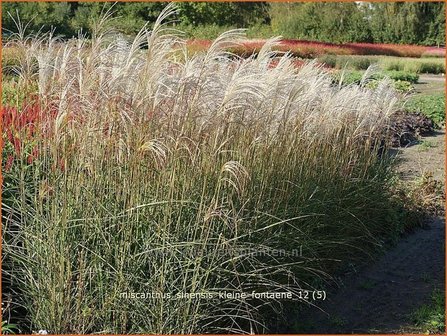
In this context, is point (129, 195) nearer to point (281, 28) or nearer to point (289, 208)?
point (289, 208)

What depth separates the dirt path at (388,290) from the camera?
164 inches

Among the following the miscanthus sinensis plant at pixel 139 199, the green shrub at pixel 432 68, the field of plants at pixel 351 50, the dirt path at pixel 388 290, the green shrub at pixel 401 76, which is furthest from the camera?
the green shrub at pixel 432 68

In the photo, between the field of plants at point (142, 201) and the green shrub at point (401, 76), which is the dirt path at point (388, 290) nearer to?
the field of plants at point (142, 201)

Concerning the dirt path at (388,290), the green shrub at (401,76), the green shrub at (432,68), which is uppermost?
the dirt path at (388,290)

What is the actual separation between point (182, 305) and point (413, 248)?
A: 10.1 ft

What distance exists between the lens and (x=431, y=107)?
494 inches

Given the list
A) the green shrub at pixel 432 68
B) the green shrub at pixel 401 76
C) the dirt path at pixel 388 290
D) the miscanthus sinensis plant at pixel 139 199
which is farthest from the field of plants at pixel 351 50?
the miscanthus sinensis plant at pixel 139 199

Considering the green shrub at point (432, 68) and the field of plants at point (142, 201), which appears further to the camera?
the green shrub at point (432, 68)

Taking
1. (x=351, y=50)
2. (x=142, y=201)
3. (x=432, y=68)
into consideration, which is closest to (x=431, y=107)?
(x=142, y=201)

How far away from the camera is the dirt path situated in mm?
4168

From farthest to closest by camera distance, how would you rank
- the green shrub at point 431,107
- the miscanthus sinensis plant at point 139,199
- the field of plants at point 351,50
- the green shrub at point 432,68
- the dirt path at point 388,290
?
the green shrub at point 432,68
the field of plants at point 351,50
the green shrub at point 431,107
the dirt path at point 388,290
the miscanthus sinensis plant at point 139,199

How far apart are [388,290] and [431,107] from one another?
8.50m

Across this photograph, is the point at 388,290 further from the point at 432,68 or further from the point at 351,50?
the point at 351,50

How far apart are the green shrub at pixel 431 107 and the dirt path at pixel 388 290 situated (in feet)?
19.7
